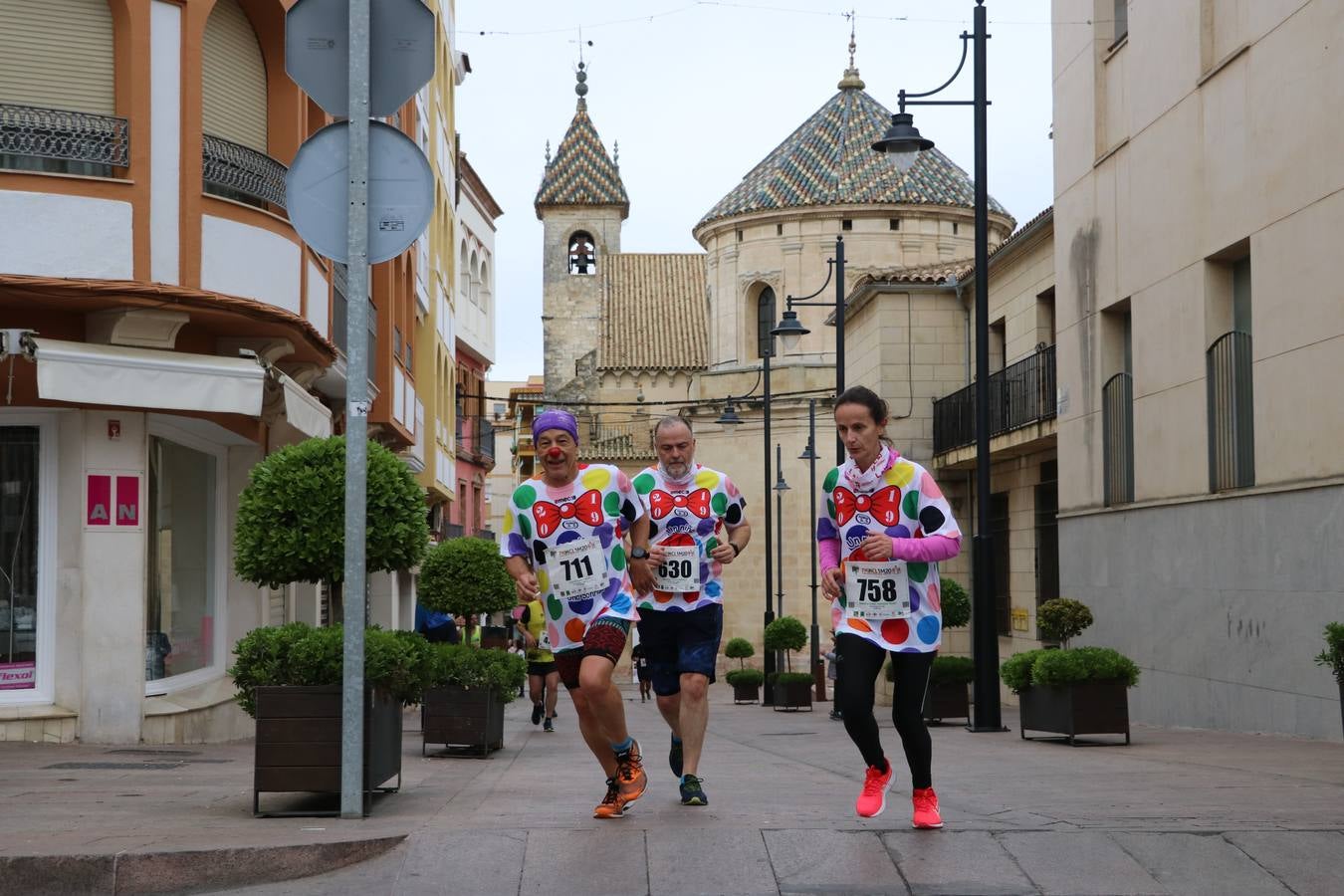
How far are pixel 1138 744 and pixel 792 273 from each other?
49.6 m

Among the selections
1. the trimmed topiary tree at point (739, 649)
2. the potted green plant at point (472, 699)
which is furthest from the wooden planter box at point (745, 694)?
the potted green plant at point (472, 699)

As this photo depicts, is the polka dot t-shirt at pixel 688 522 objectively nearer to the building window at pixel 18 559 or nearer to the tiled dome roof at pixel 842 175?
the building window at pixel 18 559

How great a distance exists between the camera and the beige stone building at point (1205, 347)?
15.5m

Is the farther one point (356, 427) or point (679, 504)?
point (679, 504)

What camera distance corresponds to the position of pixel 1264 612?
16406 mm

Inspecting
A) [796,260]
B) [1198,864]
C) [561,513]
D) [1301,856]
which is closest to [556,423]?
[561,513]

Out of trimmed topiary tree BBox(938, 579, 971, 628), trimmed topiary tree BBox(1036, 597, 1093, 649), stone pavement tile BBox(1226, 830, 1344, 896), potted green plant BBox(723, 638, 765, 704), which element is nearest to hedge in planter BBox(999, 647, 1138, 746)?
trimmed topiary tree BBox(1036, 597, 1093, 649)

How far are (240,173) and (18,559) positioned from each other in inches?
162

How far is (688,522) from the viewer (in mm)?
8969

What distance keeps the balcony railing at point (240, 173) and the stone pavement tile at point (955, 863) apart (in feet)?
36.0

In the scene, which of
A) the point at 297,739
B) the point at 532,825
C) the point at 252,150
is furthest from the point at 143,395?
the point at 532,825

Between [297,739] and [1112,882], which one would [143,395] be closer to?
[297,739]

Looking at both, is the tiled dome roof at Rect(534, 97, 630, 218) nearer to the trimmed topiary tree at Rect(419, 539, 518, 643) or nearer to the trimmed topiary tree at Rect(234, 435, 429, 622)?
the trimmed topiary tree at Rect(419, 539, 518, 643)

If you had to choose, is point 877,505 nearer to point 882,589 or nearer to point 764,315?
point 882,589
